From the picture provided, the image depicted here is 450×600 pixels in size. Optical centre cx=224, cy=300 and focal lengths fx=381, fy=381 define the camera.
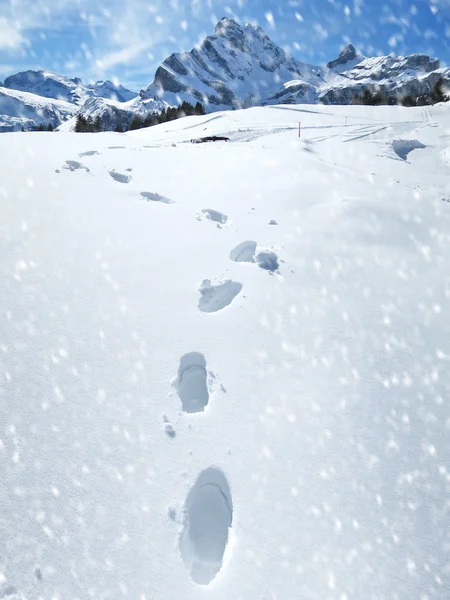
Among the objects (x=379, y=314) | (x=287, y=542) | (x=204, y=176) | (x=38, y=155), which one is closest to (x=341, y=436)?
(x=287, y=542)

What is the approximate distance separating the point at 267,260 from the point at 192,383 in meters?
A: 2.39

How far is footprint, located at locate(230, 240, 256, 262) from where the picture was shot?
581 centimetres

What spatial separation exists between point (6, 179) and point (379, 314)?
7129 millimetres

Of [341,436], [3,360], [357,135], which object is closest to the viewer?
[341,436]

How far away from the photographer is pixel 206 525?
106 inches

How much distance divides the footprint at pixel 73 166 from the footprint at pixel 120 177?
59 cm

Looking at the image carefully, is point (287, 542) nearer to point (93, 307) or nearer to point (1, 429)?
point (1, 429)

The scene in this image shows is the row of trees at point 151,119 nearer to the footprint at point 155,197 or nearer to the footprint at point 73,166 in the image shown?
the footprint at point 73,166

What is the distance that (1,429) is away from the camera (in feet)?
9.55

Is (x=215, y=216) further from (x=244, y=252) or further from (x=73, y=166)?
(x=73, y=166)

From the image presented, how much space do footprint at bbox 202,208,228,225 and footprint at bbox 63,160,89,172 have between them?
3.41 m

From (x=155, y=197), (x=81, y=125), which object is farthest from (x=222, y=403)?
(x=81, y=125)

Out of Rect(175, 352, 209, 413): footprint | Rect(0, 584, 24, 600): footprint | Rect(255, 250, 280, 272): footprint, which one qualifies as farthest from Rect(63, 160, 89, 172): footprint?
Rect(0, 584, 24, 600): footprint

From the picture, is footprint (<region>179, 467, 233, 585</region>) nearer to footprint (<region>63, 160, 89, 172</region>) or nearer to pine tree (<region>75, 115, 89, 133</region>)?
footprint (<region>63, 160, 89, 172</region>)
